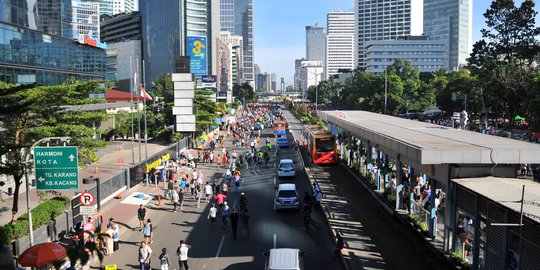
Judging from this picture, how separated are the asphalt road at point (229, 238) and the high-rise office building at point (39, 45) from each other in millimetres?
19459

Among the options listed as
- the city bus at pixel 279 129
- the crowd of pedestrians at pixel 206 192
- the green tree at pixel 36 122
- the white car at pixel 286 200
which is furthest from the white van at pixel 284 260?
the city bus at pixel 279 129

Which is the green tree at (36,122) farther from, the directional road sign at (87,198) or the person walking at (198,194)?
the person walking at (198,194)

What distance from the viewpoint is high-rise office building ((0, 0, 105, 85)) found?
39.1 metres

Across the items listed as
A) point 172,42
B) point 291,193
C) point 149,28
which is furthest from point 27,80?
point 149,28

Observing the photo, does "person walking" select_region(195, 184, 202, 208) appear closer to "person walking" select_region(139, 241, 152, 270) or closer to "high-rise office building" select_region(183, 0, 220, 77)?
"person walking" select_region(139, 241, 152, 270)

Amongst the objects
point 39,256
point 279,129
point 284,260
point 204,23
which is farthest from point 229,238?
point 204,23

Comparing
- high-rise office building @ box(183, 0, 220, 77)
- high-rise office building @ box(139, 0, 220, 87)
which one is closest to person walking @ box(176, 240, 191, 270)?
high-rise office building @ box(139, 0, 220, 87)

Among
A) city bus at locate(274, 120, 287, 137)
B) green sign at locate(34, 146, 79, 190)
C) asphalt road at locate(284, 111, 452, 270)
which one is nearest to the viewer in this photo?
asphalt road at locate(284, 111, 452, 270)

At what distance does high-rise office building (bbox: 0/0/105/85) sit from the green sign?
74.9ft

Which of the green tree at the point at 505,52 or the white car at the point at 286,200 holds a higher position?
the green tree at the point at 505,52

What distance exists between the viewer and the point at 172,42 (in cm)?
14850

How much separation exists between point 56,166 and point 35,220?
284cm

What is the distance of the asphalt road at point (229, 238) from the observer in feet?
60.7

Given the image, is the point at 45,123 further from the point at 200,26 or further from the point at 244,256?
the point at 200,26
